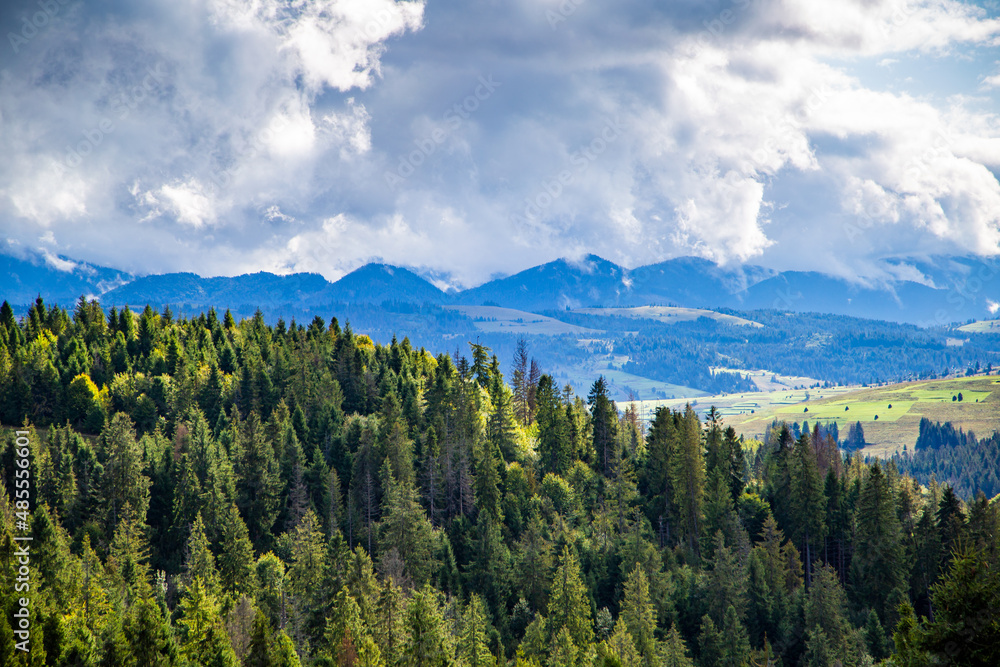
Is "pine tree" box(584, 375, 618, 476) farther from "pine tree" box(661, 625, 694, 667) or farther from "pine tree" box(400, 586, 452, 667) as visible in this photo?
"pine tree" box(400, 586, 452, 667)

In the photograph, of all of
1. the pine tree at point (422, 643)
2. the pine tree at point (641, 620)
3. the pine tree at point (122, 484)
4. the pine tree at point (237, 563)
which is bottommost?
the pine tree at point (641, 620)

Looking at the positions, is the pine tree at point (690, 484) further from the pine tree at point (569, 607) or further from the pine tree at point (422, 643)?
Answer: the pine tree at point (422, 643)

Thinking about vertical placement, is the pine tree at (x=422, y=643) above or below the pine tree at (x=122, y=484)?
below

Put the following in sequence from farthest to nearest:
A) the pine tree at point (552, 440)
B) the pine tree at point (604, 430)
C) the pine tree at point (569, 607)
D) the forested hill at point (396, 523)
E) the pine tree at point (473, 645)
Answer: the pine tree at point (604, 430)
the pine tree at point (552, 440)
the pine tree at point (569, 607)
the pine tree at point (473, 645)
the forested hill at point (396, 523)

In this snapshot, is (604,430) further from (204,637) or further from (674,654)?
(204,637)

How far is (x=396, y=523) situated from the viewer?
96812 mm

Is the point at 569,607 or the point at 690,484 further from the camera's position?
the point at 690,484

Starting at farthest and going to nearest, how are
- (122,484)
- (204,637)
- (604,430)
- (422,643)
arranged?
(604,430)
(122,484)
(204,637)
(422,643)

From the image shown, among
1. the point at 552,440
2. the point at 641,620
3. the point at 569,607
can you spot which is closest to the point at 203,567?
the point at 569,607

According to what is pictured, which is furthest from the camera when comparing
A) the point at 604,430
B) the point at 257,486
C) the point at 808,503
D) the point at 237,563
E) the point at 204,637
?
the point at 604,430

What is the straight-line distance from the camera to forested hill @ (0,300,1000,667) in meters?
71.7

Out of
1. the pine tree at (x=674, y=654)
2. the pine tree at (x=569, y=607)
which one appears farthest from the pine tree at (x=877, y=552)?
the pine tree at (x=569, y=607)

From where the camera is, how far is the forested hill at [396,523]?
71688 millimetres

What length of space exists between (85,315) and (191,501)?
3040 inches
